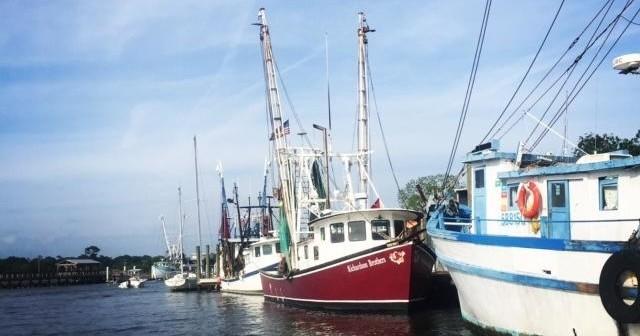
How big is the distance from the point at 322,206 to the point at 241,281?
55.7 feet

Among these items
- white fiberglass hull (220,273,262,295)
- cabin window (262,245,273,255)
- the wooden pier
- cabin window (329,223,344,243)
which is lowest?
the wooden pier

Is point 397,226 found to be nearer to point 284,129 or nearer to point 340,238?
point 340,238

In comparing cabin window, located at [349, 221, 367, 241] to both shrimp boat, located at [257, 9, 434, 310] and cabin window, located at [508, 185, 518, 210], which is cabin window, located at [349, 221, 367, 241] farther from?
cabin window, located at [508, 185, 518, 210]

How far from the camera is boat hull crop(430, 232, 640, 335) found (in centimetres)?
1431

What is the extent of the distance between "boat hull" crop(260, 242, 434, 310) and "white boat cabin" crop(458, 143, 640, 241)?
6.61 meters

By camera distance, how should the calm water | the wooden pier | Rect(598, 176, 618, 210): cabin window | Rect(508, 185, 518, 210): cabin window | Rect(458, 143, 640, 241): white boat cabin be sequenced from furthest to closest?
the wooden pier, the calm water, Rect(508, 185, 518, 210): cabin window, Rect(598, 176, 618, 210): cabin window, Rect(458, 143, 640, 241): white boat cabin

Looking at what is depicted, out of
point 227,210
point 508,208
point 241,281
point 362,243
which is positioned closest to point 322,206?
point 362,243

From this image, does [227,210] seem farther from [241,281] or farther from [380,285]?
[380,285]

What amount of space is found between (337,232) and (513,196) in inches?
506

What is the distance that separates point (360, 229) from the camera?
29.3 m

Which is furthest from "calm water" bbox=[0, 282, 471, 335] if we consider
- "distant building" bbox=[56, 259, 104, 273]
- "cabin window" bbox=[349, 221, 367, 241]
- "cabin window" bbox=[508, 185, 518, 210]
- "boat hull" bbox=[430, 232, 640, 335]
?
"distant building" bbox=[56, 259, 104, 273]

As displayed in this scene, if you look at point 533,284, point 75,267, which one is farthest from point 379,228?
point 75,267

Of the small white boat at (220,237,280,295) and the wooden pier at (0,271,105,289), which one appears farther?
the wooden pier at (0,271,105,289)

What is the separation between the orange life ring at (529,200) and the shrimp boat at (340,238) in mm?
9110
